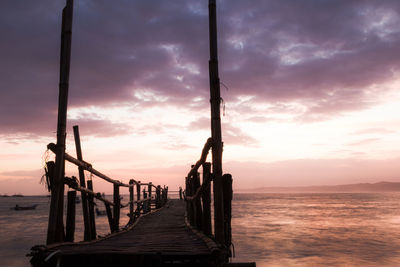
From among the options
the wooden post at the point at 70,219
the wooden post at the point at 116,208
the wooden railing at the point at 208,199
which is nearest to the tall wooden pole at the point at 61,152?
the wooden post at the point at 70,219

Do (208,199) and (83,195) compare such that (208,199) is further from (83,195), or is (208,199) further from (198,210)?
(83,195)

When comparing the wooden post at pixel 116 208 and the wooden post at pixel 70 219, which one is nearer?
the wooden post at pixel 70 219

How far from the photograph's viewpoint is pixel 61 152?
5.29 meters

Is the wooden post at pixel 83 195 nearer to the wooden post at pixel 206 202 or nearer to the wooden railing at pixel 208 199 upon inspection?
the wooden railing at pixel 208 199

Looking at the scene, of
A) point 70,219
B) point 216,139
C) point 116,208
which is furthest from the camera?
point 116,208

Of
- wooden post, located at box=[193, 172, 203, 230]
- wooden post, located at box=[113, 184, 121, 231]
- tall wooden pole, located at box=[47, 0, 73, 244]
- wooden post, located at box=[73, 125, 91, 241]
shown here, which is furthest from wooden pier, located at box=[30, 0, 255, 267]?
wooden post, located at box=[113, 184, 121, 231]

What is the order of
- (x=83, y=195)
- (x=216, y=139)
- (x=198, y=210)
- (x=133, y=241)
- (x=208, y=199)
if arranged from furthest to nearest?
(x=83, y=195) → (x=198, y=210) → (x=208, y=199) → (x=133, y=241) → (x=216, y=139)

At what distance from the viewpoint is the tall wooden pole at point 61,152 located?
5129 millimetres

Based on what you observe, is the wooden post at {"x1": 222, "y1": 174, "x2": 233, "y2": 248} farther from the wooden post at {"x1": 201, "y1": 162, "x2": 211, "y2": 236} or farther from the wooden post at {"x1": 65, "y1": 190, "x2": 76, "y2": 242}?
the wooden post at {"x1": 65, "y1": 190, "x2": 76, "y2": 242}

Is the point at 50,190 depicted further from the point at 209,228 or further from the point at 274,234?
the point at 274,234

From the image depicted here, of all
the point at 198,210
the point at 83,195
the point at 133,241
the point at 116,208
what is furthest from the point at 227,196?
the point at 116,208

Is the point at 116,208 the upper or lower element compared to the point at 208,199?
lower

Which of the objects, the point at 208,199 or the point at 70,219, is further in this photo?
the point at 208,199

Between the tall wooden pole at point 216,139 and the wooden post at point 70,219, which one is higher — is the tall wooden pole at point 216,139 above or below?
above
